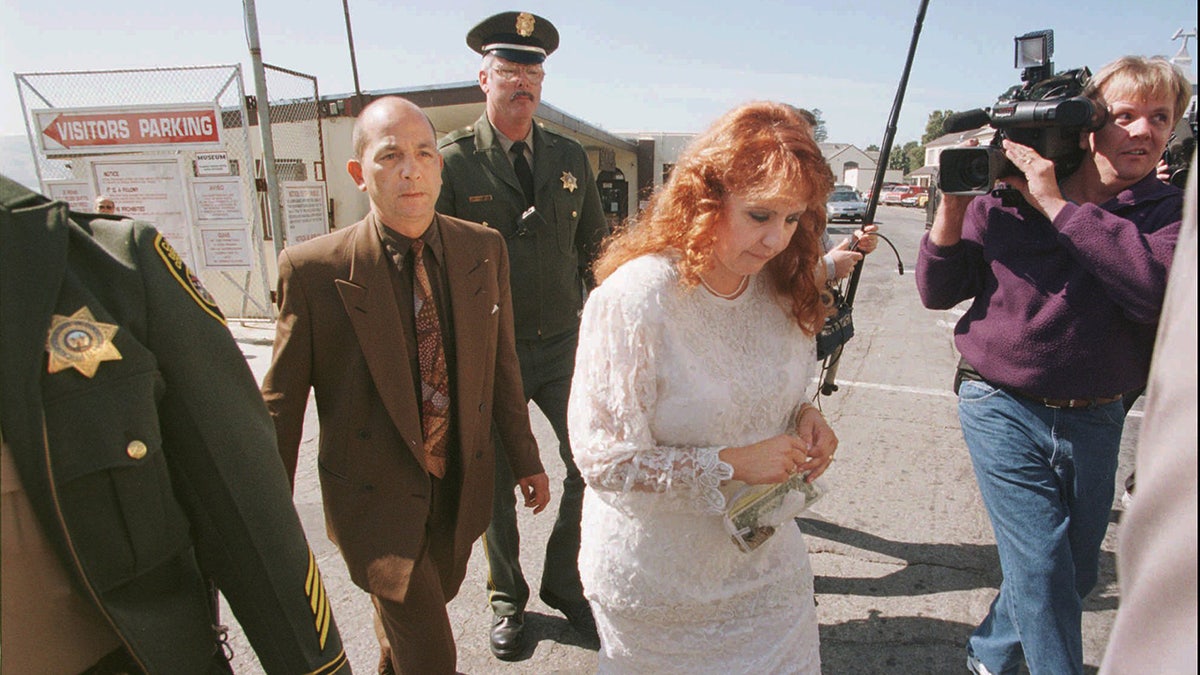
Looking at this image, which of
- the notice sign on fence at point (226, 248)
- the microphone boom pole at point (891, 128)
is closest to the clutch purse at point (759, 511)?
the microphone boom pole at point (891, 128)

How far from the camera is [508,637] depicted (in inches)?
103

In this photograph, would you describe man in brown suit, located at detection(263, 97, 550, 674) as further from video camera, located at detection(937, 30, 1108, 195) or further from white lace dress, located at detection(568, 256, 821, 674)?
video camera, located at detection(937, 30, 1108, 195)

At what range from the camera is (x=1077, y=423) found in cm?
199

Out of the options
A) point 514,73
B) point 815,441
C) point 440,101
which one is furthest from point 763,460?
point 440,101

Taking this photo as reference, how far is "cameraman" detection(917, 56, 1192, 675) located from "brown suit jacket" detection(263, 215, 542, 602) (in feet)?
5.25

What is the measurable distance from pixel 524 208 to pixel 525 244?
0.15 m

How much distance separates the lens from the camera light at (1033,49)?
7.03ft

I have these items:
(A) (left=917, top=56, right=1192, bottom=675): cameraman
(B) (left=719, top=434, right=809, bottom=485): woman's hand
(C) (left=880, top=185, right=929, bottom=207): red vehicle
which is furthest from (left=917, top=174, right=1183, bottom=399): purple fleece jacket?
(C) (left=880, top=185, right=929, bottom=207): red vehicle

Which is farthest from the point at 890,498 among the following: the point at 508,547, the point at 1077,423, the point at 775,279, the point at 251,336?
the point at 251,336

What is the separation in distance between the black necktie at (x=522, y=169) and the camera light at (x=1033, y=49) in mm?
1734

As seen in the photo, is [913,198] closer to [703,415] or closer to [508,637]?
[508,637]

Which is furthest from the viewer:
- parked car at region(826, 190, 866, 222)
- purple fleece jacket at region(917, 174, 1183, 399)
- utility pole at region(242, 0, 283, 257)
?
parked car at region(826, 190, 866, 222)

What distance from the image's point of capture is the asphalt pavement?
8.54 feet

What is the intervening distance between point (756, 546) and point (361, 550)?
105 cm
